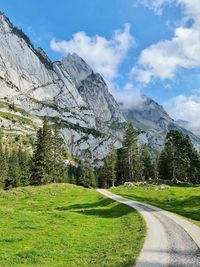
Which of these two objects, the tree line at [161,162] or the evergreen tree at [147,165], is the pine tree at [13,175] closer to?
the tree line at [161,162]

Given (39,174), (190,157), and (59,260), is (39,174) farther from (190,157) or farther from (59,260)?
(59,260)

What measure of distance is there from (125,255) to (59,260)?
3.77 metres

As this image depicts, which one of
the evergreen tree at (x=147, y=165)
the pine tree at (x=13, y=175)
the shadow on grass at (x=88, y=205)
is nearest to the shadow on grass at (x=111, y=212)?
the shadow on grass at (x=88, y=205)

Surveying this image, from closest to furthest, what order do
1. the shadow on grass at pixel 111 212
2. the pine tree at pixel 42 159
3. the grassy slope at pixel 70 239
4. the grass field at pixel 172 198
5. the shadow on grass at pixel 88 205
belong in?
the grassy slope at pixel 70 239, the shadow on grass at pixel 111 212, the grass field at pixel 172 198, the shadow on grass at pixel 88 205, the pine tree at pixel 42 159

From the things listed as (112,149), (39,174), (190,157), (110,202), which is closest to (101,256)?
(110,202)

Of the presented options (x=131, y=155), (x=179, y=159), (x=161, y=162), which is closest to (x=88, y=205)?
(x=179, y=159)

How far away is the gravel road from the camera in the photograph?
17.8 meters

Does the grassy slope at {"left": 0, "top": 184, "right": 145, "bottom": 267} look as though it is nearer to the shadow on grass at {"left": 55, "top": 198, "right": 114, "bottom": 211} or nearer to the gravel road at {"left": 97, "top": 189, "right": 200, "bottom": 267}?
the gravel road at {"left": 97, "top": 189, "right": 200, "bottom": 267}

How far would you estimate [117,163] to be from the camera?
146 m

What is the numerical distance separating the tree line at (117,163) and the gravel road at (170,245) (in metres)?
63.3

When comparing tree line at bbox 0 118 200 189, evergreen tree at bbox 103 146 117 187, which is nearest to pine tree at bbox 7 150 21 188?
tree line at bbox 0 118 200 189

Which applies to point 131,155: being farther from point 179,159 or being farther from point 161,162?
point 179,159

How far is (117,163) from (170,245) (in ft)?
409

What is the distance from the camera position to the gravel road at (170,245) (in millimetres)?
17750
